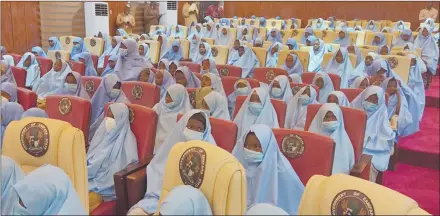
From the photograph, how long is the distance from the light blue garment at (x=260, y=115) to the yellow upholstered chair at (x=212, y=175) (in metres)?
1.40

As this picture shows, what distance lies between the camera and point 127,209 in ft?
8.23

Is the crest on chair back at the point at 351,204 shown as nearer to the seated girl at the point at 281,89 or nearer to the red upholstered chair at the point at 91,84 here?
the seated girl at the point at 281,89

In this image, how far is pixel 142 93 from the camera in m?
3.94

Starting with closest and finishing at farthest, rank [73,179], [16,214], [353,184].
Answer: [353,184]
[16,214]
[73,179]

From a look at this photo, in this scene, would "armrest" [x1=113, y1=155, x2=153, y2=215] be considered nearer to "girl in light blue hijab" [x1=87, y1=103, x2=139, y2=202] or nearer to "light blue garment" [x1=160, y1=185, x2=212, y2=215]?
"girl in light blue hijab" [x1=87, y1=103, x2=139, y2=202]

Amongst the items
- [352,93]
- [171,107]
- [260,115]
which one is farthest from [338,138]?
[171,107]

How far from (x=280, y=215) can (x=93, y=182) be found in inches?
66.6

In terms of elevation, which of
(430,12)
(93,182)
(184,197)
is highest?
(430,12)

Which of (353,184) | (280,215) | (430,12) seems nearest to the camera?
(280,215)

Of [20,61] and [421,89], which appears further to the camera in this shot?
[20,61]

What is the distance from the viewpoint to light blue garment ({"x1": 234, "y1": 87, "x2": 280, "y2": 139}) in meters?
3.31

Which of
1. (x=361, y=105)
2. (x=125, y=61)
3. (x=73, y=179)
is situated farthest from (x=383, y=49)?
(x=73, y=179)

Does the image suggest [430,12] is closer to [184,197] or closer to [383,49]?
[383,49]

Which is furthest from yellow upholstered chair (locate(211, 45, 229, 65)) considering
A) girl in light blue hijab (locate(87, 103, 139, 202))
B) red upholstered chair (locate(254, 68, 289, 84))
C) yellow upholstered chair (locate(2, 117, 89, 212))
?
yellow upholstered chair (locate(2, 117, 89, 212))
